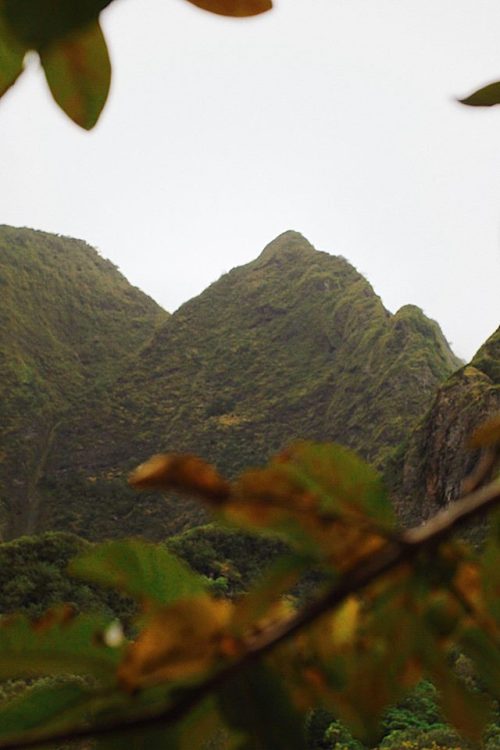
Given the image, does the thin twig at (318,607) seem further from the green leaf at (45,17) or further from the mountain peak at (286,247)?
the mountain peak at (286,247)

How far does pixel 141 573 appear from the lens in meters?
0.19

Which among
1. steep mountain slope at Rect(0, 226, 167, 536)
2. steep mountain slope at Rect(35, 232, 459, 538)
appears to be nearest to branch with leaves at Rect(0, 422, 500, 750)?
steep mountain slope at Rect(35, 232, 459, 538)

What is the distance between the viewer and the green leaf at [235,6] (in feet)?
0.71

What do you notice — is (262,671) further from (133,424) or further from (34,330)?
(34,330)

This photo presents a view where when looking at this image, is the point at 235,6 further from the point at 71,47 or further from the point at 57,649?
the point at 57,649

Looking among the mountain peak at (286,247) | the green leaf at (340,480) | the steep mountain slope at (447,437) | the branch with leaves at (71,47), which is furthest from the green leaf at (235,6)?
the mountain peak at (286,247)

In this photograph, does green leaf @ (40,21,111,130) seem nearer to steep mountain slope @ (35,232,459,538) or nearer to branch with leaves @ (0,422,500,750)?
branch with leaves @ (0,422,500,750)

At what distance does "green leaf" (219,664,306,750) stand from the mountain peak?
1696 centimetres

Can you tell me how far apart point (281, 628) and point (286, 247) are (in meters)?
17.4

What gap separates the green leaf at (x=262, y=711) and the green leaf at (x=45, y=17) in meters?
0.17

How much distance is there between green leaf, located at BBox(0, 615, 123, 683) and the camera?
18cm

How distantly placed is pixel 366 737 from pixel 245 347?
47.3 feet

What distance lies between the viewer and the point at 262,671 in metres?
0.17

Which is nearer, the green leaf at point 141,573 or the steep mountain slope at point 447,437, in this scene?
the green leaf at point 141,573
